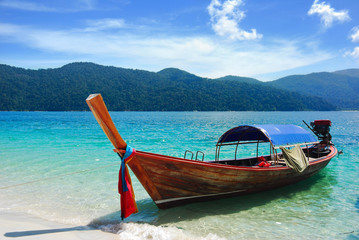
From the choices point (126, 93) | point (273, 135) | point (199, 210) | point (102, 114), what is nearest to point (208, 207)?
point (199, 210)

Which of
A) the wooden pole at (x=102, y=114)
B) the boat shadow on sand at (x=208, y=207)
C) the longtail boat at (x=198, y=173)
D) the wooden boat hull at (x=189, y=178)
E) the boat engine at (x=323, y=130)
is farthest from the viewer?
the boat engine at (x=323, y=130)

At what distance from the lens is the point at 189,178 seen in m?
7.15

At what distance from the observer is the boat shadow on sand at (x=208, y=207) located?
7.18m

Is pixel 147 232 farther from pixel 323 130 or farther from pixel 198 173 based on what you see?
pixel 323 130

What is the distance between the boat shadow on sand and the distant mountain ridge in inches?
5727

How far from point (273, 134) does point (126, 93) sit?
162 metres

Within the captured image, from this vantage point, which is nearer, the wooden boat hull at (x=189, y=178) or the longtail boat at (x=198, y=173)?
the longtail boat at (x=198, y=173)

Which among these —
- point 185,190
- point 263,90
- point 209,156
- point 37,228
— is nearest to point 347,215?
point 185,190

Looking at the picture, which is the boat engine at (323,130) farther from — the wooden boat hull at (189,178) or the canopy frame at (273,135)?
the wooden boat hull at (189,178)

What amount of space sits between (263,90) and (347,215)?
190585 millimetres

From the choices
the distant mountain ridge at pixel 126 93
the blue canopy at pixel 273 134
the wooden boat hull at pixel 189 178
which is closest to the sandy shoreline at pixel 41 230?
the wooden boat hull at pixel 189 178

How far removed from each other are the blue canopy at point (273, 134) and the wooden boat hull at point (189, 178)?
112 centimetres

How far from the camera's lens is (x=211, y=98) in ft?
577

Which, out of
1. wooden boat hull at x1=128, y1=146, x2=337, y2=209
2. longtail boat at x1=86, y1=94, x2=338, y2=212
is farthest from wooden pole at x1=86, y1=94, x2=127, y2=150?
wooden boat hull at x1=128, y1=146, x2=337, y2=209
